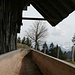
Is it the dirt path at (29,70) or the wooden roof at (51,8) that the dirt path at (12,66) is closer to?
the dirt path at (29,70)

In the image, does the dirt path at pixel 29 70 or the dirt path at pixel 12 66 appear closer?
the dirt path at pixel 12 66

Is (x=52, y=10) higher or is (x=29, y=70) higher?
(x=52, y=10)

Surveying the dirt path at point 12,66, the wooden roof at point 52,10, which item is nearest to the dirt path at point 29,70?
the dirt path at point 12,66

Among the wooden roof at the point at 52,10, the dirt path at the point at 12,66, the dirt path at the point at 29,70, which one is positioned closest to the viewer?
the dirt path at the point at 12,66

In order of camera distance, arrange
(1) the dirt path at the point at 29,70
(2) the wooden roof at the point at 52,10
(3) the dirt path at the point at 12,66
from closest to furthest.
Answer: (3) the dirt path at the point at 12,66 → (1) the dirt path at the point at 29,70 → (2) the wooden roof at the point at 52,10

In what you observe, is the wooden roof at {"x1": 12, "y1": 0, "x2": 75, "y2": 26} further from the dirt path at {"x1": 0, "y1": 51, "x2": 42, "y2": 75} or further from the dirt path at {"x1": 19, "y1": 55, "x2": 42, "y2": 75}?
the dirt path at {"x1": 19, "y1": 55, "x2": 42, "y2": 75}

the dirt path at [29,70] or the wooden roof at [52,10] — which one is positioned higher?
the wooden roof at [52,10]

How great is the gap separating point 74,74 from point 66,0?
17.8 ft

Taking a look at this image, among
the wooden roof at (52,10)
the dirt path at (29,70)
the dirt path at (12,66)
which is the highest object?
the wooden roof at (52,10)

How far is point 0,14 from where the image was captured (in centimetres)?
667

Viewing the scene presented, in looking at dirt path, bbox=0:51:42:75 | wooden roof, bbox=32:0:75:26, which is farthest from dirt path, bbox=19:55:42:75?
wooden roof, bbox=32:0:75:26

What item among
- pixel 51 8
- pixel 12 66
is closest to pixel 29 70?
pixel 51 8

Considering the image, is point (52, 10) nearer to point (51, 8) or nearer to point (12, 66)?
point (51, 8)

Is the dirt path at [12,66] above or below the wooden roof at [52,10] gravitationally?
below
